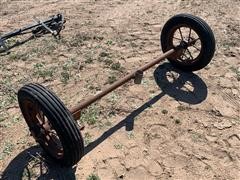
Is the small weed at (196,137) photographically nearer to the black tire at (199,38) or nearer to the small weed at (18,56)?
the black tire at (199,38)

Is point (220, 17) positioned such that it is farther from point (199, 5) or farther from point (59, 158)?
point (59, 158)

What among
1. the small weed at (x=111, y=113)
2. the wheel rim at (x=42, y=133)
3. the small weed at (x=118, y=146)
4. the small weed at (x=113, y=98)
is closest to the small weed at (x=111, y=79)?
the small weed at (x=113, y=98)

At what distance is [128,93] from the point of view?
267 inches

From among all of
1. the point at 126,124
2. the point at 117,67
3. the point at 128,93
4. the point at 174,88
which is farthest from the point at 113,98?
the point at 174,88

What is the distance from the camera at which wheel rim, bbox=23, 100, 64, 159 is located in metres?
5.14

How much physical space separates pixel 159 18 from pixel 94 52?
218cm

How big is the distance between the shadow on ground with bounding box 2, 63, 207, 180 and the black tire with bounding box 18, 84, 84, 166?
0.26 m

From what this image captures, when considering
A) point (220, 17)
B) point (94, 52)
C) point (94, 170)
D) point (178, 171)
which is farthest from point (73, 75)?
point (220, 17)

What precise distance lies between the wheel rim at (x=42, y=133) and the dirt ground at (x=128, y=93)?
0.96ft

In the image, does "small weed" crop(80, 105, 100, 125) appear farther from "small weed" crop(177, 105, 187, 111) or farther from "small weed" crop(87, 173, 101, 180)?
"small weed" crop(177, 105, 187, 111)

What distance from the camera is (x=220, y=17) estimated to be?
9.17 meters

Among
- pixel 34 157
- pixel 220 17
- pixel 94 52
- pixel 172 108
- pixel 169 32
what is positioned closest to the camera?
pixel 34 157

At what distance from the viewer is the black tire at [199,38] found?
6629 mm

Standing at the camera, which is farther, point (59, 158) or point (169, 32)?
point (169, 32)
